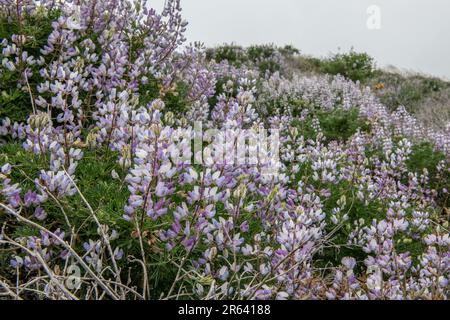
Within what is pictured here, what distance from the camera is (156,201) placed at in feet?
8.58

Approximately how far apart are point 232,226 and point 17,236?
114cm

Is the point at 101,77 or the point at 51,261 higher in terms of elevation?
the point at 101,77

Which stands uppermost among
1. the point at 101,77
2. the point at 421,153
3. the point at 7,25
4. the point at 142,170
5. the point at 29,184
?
the point at 7,25

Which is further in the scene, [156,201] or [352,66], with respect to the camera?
[352,66]

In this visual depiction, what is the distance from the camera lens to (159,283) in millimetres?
2588

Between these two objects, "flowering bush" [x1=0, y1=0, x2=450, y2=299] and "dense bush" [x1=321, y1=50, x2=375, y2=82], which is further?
"dense bush" [x1=321, y1=50, x2=375, y2=82]

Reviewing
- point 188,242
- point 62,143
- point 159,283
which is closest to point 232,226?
point 188,242

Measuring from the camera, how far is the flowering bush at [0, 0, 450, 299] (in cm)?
216

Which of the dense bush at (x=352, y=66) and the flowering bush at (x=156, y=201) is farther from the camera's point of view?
the dense bush at (x=352, y=66)

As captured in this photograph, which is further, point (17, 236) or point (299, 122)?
point (299, 122)

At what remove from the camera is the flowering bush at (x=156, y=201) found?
216 centimetres
